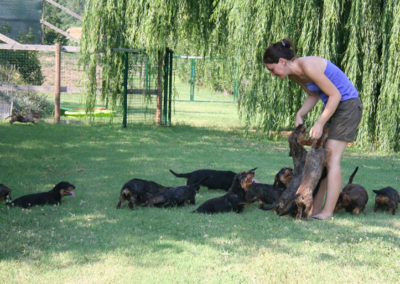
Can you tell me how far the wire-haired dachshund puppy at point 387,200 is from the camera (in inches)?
229

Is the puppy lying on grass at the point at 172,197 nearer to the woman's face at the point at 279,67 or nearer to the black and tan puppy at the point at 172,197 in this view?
the black and tan puppy at the point at 172,197

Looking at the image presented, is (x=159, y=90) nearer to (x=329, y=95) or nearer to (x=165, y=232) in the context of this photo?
(x=329, y=95)

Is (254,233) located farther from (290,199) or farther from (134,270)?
(134,270)

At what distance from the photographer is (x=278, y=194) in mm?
5953

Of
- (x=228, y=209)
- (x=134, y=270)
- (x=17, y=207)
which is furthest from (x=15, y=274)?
(x=228, y=209)

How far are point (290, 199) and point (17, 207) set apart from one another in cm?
314

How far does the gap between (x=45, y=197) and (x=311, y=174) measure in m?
3.14

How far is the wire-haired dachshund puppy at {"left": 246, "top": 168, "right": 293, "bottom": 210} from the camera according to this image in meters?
5.98

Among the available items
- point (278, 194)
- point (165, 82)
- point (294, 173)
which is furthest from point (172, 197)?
point (165, 82)

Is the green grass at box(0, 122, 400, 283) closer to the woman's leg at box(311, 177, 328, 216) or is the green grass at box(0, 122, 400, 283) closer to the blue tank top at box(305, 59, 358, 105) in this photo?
the woman's leg at box(311, 177, 328, 216)

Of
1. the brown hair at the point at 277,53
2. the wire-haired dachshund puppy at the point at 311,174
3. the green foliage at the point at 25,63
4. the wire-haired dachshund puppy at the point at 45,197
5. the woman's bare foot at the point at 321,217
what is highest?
the green foliage at the point at 25,63

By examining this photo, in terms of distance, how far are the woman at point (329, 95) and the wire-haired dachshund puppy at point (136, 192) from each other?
6.56 feet

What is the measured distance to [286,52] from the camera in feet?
17.1

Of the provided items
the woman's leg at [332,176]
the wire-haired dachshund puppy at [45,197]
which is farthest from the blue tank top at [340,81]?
the wire-haired dachshund puppy at [45,197]
